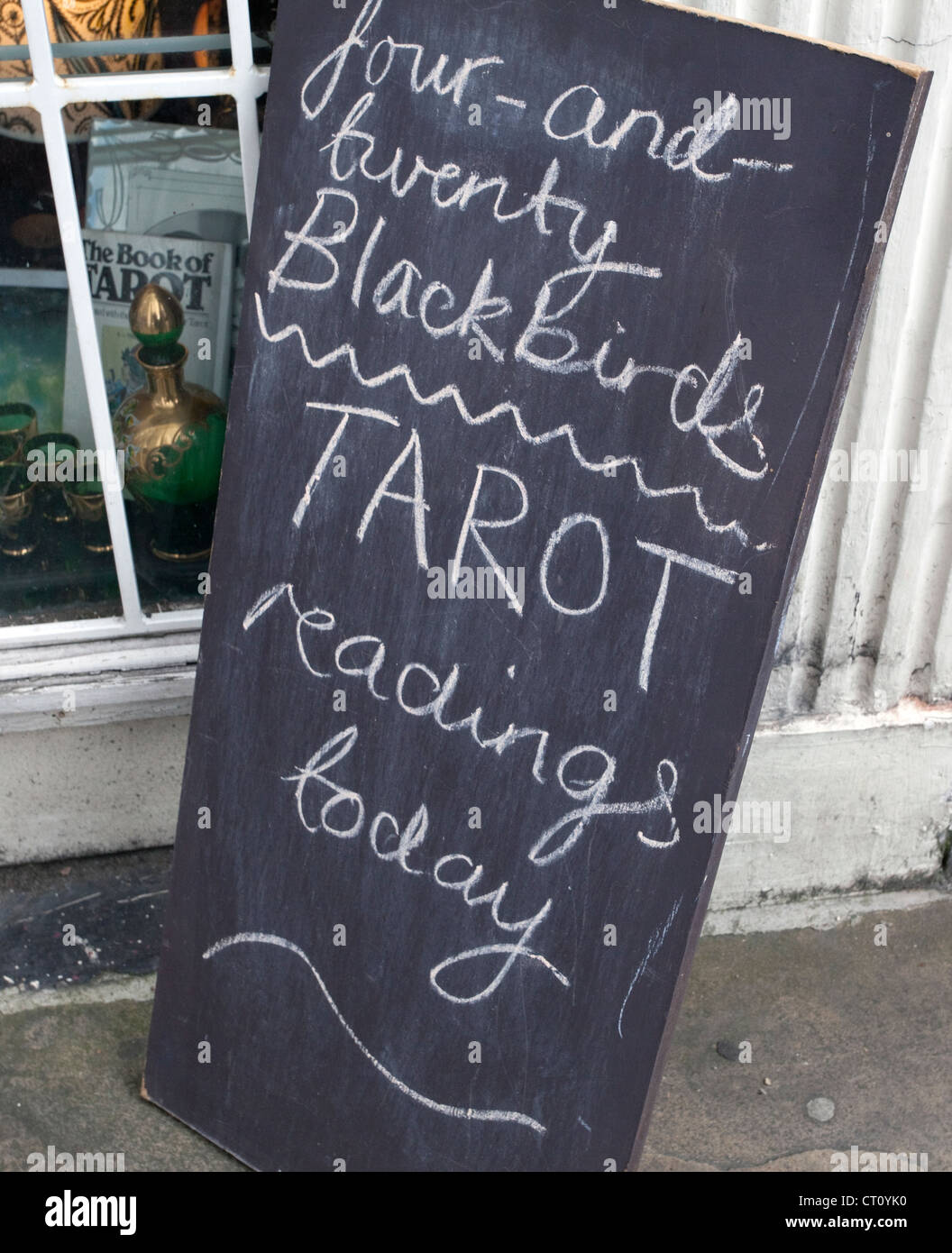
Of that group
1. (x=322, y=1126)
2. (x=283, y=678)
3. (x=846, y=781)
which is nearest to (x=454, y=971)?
(x=322, y=1126)

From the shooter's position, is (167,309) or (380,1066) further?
(167,309)

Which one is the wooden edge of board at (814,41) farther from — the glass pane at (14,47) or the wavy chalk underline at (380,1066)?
the wavy chalk underline at (380,1066)

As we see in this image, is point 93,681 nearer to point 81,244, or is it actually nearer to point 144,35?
point 81,244

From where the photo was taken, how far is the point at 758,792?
8.50ft

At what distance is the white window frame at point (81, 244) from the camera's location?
2.07 meters

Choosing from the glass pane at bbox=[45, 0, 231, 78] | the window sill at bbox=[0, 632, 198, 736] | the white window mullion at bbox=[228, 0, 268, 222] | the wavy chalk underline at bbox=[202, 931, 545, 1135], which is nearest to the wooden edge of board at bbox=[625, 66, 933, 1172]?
the wavy chalk underline at bbox=[202, 931, 545, 1135]

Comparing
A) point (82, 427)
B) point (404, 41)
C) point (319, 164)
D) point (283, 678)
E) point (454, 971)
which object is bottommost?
point (454, 971)

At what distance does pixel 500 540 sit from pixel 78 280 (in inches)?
41.4

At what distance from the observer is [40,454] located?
250cm

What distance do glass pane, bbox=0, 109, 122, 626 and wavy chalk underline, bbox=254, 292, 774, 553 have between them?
0.72 m

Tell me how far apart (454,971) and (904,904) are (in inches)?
51.7

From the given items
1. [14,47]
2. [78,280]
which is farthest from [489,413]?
[14,47]

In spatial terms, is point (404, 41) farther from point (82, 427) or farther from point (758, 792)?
point (758, 792)

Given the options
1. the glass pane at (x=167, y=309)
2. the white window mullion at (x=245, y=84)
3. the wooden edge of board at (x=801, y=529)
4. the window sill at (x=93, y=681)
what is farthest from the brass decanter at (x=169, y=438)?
the wooden edge of board at (x=801, y=529)
